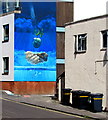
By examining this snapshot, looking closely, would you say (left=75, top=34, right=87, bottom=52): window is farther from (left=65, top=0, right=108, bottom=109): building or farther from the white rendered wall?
the white rendered wall

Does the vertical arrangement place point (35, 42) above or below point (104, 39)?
above

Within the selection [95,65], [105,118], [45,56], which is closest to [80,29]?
[95,65]

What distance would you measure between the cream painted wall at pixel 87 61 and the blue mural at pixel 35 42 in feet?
26.2

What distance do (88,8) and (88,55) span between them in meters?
11.5

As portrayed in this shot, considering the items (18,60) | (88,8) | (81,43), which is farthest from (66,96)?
(88,8)

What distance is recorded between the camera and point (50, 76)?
33312 mm

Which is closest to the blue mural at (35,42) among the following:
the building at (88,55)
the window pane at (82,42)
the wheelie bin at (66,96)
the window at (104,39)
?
the building at (88,55)

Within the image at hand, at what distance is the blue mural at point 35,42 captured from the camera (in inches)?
1281

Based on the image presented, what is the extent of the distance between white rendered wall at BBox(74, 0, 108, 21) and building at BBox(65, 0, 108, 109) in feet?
24.7

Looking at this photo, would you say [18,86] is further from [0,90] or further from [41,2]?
Answer: [41,2]

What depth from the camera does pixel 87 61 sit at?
23156mm

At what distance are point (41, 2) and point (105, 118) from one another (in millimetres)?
17884

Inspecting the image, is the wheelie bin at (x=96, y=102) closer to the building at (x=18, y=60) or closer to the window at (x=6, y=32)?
the building at (x=18, y=60)

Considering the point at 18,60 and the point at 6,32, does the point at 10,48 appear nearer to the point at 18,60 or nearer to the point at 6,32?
the point at 18,60
